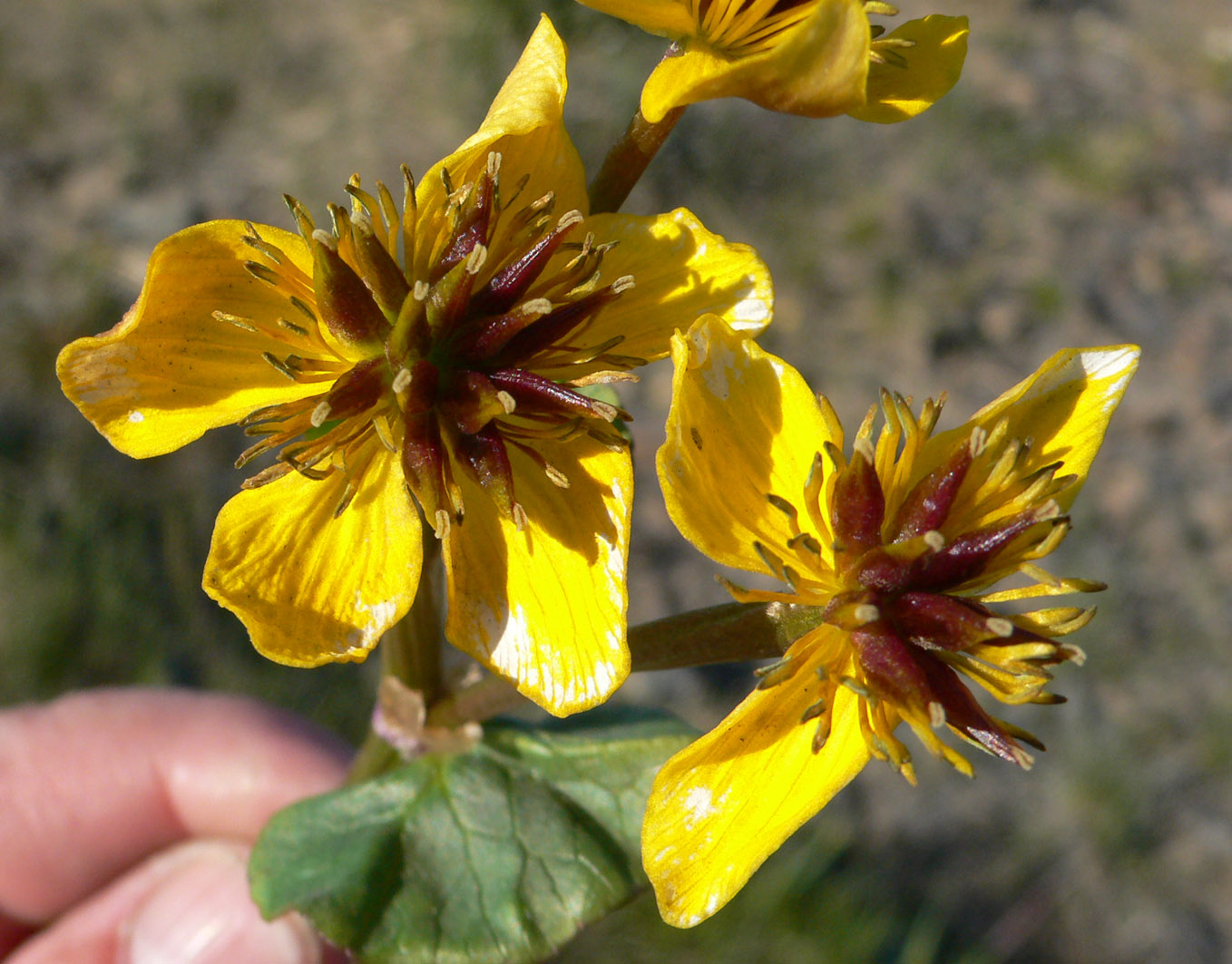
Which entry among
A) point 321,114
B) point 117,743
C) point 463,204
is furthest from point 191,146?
point 463,204

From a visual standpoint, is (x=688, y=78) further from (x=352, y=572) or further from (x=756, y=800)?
(x=756, y=800)

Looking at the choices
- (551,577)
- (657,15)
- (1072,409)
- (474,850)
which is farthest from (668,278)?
(474,850)

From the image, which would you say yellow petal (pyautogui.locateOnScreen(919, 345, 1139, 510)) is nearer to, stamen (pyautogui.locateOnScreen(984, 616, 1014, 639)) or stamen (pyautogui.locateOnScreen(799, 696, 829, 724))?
stamen (pyautogui.locateOnScreen(984, 616, 1014, 639))

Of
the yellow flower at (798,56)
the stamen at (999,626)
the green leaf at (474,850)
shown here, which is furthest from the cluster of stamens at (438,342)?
the green leaf at (474,850)

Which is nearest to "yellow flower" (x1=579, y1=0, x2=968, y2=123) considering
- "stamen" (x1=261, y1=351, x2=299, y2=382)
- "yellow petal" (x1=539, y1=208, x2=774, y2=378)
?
"yellow petal" (x1=539, y1=208, x2=774, y2=378)

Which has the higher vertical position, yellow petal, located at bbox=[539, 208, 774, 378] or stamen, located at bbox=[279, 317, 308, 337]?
stamen, located at bbox=[279, 317, 308, 337]
